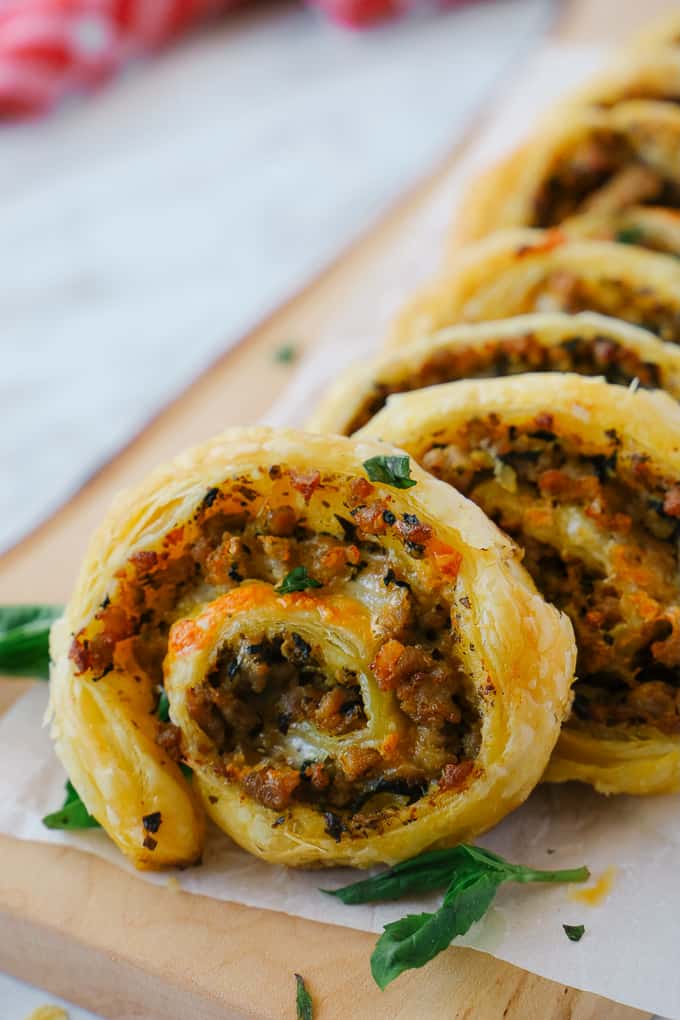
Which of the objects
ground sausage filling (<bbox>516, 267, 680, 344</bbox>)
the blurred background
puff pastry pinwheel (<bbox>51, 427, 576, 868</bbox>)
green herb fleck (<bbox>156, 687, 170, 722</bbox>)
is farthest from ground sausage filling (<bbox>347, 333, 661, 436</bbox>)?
the blurred background

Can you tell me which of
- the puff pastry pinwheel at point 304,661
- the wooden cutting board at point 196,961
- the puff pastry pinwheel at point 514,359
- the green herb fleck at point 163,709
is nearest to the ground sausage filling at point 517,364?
the puff pastry pinwheel at point 514,359

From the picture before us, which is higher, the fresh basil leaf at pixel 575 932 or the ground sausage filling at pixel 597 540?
the ground sausage filling at pixel 597 540

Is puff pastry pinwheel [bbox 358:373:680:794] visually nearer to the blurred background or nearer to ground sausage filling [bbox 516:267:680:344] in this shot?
ground sausage filling [bbox 516:267:680:344]

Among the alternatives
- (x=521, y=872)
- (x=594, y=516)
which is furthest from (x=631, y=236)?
(x=521, y=872)

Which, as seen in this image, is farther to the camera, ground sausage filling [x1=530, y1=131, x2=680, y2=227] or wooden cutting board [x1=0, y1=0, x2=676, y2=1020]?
ground sausage filling [x1=530, y1=131, x2=680, y2=227]

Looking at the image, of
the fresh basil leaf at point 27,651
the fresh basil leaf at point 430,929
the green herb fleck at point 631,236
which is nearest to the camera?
the fresh basil leaf at point 430,929

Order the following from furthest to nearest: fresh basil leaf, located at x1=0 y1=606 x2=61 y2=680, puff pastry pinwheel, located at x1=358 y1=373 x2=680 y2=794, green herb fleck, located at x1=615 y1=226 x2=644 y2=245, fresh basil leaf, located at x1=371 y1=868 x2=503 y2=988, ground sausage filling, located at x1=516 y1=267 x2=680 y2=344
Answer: green herb fleck, located at x1=615 y1=226 x2=644 y2=245, ground sausage filling, located at x1=516 y1=267 x2=680 y2=344, fresh basil leaf, located at x1=0 y1=606 x2=61 y2=680, puff pastry pinwheel, located at x1=358 y1=373 x2=680 y2=794, fresh basil leaf, located at x1=371 y1=868 x2=503 y2=988

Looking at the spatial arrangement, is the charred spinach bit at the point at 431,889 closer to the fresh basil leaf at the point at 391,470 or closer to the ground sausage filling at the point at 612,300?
the fresh basil leaf at the point at 391,470
